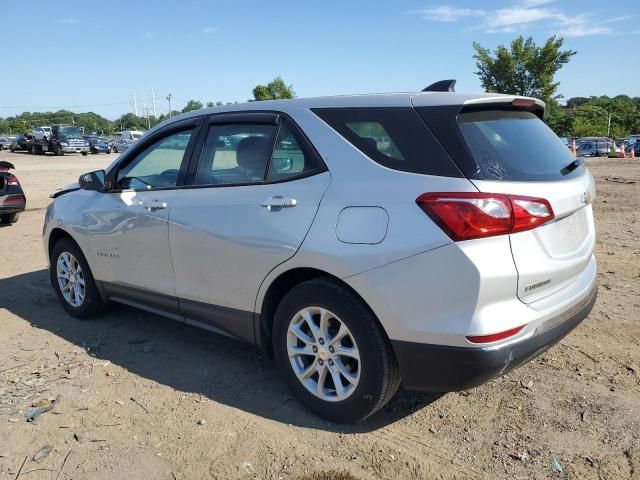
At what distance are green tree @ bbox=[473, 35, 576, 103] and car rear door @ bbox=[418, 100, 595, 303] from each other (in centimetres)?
4296

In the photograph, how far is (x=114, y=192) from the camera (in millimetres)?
4492

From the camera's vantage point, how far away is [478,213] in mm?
2602

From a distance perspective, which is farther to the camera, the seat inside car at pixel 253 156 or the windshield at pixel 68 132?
the windshield at pixel 68 132

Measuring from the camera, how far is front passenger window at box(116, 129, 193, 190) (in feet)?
13.3

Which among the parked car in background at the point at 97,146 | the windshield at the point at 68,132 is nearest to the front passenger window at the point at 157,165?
the windshield at the point at 68,132

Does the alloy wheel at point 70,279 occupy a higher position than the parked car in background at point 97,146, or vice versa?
the alloy wheel at point 70,279

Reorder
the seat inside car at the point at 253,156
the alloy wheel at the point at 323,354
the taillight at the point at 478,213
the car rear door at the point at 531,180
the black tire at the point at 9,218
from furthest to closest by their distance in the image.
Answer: the black tire at the point at 9,218
the seat inside car at the point at 253,156
the alloy wheel at the point at 323,354
the car rear door at the point at 531,180
the taillight at the point at 478,213

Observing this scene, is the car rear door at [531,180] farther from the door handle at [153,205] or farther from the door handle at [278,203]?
the door handle at [153,205]

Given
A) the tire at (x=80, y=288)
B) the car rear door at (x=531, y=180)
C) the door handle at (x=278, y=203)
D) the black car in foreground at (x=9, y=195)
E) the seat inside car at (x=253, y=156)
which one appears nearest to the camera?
the car rear door at (x=531, y=180)

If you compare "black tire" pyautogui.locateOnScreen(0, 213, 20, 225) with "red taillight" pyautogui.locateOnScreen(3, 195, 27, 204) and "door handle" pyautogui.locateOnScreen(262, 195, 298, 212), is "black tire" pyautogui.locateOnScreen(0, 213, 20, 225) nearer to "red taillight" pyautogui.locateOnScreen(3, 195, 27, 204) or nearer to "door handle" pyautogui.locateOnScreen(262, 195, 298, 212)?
"red taillight" pyautogui.locateOnScreen(3, 195, 27, 204)

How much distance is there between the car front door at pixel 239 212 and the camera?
321 centimetres

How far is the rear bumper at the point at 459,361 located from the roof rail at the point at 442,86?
151cm

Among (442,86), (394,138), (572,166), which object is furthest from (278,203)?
(572,166)

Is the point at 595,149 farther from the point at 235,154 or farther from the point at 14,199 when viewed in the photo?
the point at 235,154
